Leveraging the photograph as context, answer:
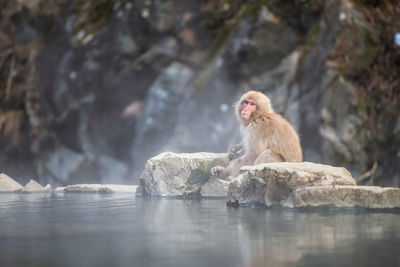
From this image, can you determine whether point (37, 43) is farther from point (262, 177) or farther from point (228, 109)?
point (262, 177)

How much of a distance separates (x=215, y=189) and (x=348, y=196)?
2.15m

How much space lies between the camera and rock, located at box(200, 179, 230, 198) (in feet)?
22.0

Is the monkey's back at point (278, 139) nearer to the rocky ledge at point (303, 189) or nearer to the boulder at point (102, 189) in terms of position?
the rocky ledge at point (303, 189)

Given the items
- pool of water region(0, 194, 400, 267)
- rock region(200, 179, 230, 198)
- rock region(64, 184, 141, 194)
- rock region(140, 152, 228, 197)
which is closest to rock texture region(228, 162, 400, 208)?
pool of water region(0, 194, 400, 267)

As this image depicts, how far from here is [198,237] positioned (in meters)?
3.43

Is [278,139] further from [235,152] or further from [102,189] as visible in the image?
[102,189]

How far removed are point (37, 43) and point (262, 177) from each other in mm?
8069

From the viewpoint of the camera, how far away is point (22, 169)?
36.9 ft

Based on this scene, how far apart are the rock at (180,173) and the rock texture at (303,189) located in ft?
4.30

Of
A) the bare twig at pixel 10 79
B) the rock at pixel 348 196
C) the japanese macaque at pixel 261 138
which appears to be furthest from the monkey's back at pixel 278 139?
the bare twig at pixel 10 79

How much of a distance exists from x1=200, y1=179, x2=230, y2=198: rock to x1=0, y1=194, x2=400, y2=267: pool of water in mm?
1426

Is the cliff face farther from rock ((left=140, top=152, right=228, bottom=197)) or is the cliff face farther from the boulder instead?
rock ((left=140, top=152, right=228, bottom=197))

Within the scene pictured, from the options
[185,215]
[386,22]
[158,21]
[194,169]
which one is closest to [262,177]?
[185,215]

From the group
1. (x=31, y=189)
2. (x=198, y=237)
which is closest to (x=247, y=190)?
(x=198, y=237)
